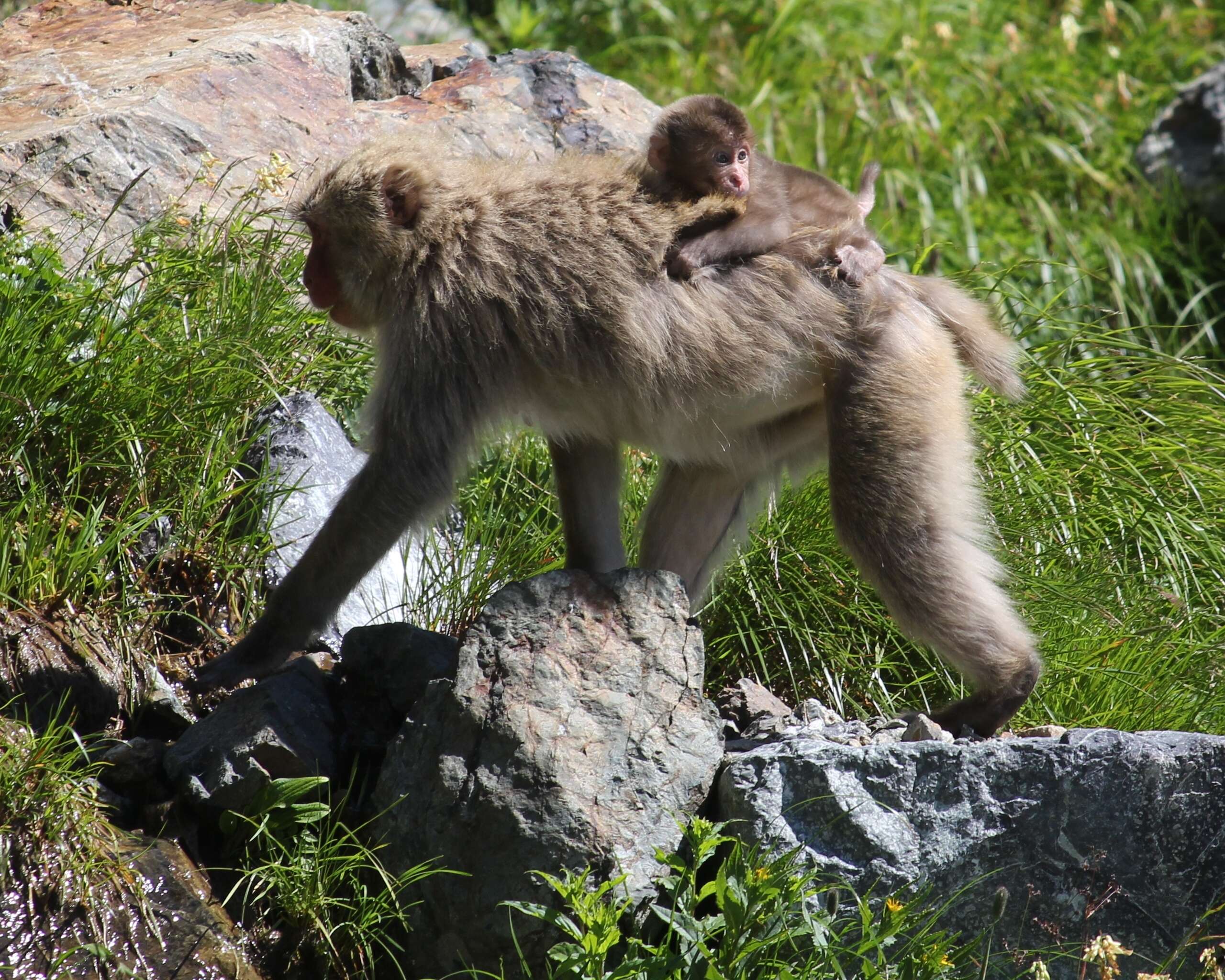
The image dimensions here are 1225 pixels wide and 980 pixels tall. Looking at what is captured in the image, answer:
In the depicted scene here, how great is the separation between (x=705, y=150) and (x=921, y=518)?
4.27 ft

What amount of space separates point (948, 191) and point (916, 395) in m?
4.88

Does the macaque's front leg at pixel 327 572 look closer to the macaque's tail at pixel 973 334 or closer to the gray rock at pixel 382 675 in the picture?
the gray rock at pixel 382 675

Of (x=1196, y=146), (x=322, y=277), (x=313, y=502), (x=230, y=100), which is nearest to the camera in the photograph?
(x=322, y=277)

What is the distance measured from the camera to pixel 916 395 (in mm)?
3680

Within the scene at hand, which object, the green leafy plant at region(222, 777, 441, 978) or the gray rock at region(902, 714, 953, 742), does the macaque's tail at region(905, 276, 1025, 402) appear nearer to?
the gray rock at region(902, 714, 953, 742)

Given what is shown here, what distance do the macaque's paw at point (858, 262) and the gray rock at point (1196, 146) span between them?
5.20 meters

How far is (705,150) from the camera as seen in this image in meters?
3.93

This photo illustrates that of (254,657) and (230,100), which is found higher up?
(230,100)

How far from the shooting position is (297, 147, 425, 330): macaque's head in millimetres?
3736

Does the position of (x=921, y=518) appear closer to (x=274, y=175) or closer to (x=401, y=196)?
(x=401, y=196)

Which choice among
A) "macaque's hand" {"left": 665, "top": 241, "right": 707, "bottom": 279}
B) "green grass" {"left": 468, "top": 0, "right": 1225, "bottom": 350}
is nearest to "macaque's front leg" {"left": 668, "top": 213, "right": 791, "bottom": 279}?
"macaque's hand" {"left": 665, "top": 241, "right": 707, "bottom": 279}

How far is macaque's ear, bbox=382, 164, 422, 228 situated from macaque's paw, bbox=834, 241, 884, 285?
4.09ft

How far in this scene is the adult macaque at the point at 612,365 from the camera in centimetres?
357

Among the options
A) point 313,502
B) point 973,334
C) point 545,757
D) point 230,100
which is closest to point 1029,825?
point 545,757
